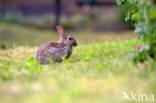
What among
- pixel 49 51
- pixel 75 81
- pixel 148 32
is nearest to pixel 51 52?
pixel 49 51

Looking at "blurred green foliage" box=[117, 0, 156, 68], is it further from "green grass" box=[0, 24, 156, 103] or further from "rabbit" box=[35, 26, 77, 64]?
"rabbit" box=[35, 26, 77, 64]

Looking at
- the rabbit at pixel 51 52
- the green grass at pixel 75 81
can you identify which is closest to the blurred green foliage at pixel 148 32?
the green grass at pixel 75 81

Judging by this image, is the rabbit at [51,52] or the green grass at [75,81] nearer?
the green grass at [75,81]

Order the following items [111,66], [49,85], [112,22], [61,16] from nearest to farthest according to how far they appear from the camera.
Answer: [49,85]
[111,66]
[112,22]
[61,16]

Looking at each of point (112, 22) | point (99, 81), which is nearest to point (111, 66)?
point (99, 81)

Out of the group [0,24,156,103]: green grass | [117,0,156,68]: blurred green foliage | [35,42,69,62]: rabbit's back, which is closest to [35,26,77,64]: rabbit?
[35,42,69,62]: rabbit's back

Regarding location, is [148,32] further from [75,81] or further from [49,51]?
[49,51]

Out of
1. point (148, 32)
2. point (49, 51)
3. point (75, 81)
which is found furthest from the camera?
point (49, 51)

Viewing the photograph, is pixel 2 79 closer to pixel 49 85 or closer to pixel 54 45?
pixel 49 85

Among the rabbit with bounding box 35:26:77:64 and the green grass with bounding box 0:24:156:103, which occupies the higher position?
the rabbit with bounding box 35:26:77:64

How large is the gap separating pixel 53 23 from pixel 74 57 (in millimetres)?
18692

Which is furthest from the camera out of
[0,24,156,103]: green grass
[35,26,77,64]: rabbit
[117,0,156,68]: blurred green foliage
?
[35,26,77,64]: rabbit

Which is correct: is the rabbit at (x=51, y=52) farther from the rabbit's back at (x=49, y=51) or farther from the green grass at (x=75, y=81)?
the green grass at (x=75, y=81)

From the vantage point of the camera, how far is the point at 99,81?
291 inches
